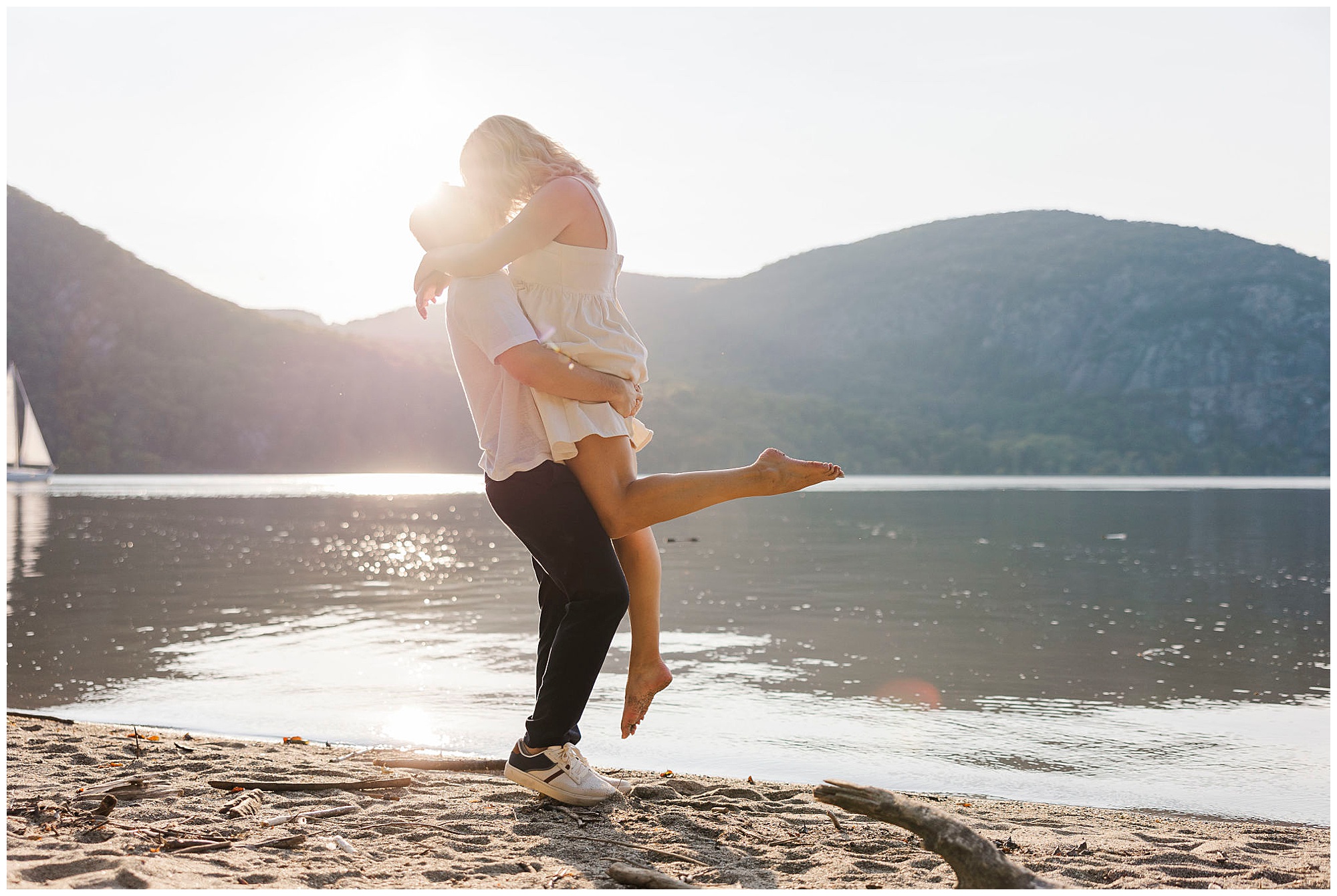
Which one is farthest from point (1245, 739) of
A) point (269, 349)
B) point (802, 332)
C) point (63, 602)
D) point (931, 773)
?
point (802, 332)

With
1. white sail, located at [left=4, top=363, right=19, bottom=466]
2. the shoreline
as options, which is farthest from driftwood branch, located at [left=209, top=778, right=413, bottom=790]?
white sail, located at [left=4, top=363, right=19, bottom=466]

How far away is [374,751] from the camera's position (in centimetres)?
467

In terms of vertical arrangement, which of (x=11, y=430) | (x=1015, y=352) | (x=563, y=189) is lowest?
(x=563, y=189)

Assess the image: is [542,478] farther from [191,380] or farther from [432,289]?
[191,380]

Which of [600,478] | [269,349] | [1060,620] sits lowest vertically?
[1060,620]

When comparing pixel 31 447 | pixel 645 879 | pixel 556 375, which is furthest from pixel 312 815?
pixel 31 447

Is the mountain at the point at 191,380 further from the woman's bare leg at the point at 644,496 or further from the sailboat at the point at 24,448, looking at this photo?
the woman's bare leg at the point at 644,496

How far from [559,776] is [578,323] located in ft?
4.76

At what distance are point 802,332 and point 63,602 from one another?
17100 centimetres

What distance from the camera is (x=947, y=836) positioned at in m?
2.56

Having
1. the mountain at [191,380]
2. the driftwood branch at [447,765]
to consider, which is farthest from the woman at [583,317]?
the mountain at [191,380]

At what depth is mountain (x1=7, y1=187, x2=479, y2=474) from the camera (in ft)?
328

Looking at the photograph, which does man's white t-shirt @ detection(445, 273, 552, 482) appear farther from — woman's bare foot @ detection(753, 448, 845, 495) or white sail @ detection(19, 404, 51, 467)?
white sail @ detection(19, 404, 51, 467)

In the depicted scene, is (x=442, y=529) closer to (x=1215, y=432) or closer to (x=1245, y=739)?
(x=1245, y=739)
